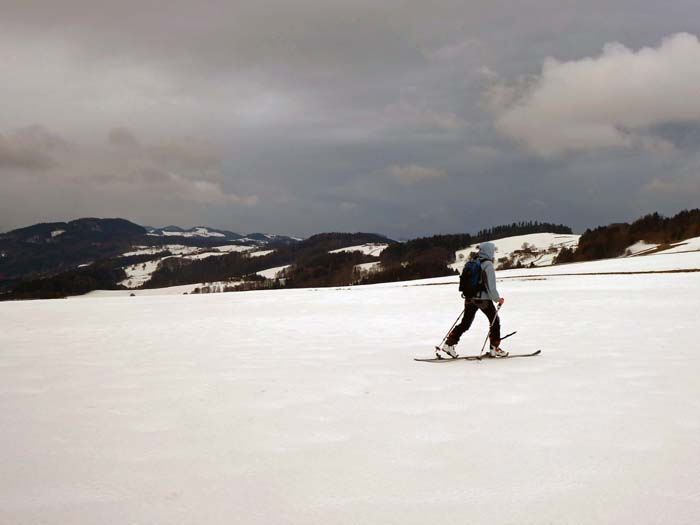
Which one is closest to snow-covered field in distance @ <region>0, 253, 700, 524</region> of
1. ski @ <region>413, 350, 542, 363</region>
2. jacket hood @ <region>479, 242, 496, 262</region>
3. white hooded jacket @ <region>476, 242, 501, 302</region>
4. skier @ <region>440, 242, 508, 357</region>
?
ski @ <region>413, 350, 542, 363</region>

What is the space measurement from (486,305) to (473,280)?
2.21ft

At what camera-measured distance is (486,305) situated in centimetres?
1047

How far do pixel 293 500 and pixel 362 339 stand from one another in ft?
33.1

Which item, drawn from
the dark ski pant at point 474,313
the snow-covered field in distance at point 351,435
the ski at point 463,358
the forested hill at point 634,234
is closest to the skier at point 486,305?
the dark ski pant at point 474,313

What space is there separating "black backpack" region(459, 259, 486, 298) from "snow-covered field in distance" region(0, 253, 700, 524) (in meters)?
1.75

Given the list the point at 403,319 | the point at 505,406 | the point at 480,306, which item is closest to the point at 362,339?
the point at 480,306

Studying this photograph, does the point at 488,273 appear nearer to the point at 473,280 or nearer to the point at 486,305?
the point at 473,280

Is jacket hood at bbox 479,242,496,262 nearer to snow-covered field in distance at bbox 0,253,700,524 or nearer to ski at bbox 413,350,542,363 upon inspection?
ski at bbox 413,350,542,363

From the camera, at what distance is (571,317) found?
18.2 m

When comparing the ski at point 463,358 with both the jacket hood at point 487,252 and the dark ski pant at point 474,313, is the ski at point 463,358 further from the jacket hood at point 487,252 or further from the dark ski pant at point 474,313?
the jacket hood at point 487,252

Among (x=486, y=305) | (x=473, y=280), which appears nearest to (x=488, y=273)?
(x=473, y=280)

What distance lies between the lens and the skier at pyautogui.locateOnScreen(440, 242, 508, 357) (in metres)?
10.4

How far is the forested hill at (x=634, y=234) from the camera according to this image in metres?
116

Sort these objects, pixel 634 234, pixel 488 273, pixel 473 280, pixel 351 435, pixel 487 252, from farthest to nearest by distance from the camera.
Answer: pixel 634 234, pixel 487 252, pixel 473 280, pixel 488 273, pixel 351 435
